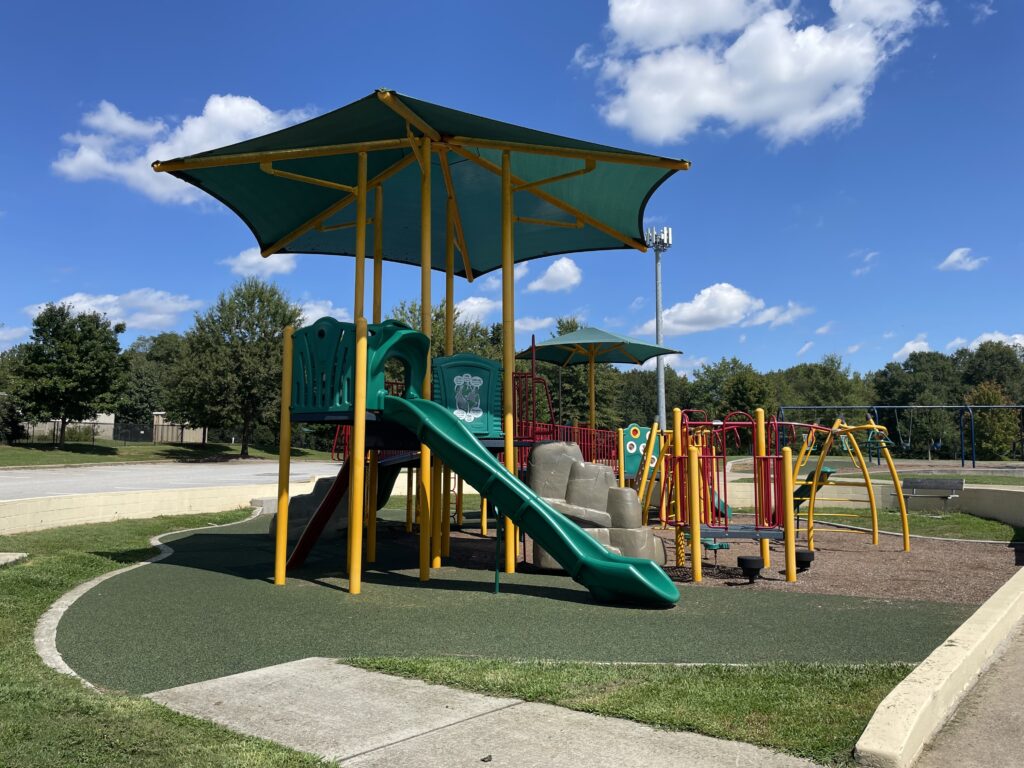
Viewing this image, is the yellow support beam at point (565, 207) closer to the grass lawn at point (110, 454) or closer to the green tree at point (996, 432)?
the grass lawn at point (110, 454)

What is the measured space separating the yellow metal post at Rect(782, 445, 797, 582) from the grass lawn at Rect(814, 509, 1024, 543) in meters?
3.27

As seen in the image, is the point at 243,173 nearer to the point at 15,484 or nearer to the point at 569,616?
the point at 569,616

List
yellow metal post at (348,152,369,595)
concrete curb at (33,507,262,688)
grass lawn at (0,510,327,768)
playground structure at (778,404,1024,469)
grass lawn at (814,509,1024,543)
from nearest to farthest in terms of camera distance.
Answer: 1. grass lawn at (0,510,327,768)
2. concrete curb at (33,507,262,688)
3. yellow metal post at (348,152,369,595)
4. grass lawn at (814,509,1024,543)
5. playground structure at (778,404,1024,469)

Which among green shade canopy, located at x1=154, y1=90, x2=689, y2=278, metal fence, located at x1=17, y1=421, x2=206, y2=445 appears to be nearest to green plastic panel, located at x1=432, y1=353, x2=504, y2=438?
green shade canopy, located at x1=154, y1=90, x2=689, y2=278

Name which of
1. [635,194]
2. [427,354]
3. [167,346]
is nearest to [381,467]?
[427,354]

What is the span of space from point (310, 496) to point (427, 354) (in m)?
5.90

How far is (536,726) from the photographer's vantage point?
13.5ft

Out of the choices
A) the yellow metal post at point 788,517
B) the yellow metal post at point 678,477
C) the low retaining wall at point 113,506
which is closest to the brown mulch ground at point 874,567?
the yellow metal post at point 788,517

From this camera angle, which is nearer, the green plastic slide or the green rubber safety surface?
the green rubber safety surface

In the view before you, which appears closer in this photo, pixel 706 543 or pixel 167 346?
pixel 706 543

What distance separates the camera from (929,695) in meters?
3.97

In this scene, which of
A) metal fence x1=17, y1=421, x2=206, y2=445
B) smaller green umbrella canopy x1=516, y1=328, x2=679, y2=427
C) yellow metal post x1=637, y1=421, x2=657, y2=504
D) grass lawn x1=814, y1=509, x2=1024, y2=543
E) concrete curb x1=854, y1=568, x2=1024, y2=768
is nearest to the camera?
→ concrete curb x1=854, y1=568, x2=1024, y2=768

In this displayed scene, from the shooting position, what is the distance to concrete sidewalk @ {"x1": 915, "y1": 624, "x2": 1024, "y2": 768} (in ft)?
12.1

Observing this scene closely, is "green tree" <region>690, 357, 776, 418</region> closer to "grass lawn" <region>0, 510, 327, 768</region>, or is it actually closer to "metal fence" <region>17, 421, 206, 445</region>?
"metal fence" <region>17, 421, 206, 445</region>
